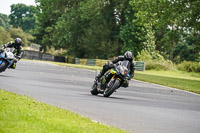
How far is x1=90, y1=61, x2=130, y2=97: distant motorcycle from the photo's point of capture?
1547 centimetres

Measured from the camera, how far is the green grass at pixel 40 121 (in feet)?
23.6

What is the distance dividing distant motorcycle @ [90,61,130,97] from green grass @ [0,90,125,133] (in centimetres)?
558

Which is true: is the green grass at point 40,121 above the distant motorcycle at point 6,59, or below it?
below

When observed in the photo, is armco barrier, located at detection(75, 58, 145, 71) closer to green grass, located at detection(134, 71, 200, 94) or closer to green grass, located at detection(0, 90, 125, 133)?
green grass, located at detection(134, 71, 200, 94)

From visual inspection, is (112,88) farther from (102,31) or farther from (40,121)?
(102,31)

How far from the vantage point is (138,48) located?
2904 inches

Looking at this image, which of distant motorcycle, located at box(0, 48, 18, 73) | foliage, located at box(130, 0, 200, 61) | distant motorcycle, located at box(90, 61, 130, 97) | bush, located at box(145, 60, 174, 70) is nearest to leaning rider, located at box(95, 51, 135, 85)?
distant motorcycle, located at box(90, 61, 130, 97)

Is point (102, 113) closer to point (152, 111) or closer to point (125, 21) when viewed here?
point (152, 111)

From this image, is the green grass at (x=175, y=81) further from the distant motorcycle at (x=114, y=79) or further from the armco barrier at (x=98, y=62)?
the armco barrier at (x=98, y=62)

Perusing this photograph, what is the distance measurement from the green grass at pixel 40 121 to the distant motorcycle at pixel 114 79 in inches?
220

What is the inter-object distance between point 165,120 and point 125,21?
66.8 meters

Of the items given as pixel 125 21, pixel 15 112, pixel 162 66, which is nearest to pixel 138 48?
pixel 125 21

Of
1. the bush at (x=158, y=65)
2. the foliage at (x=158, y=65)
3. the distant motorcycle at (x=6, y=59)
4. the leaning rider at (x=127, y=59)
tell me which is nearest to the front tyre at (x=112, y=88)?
the leaning rider at (x=127, y=59)

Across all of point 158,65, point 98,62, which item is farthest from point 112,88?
point 98,62
